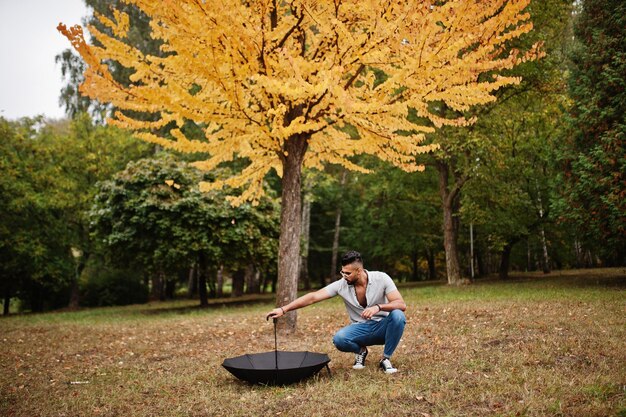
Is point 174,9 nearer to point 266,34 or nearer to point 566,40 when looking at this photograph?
point 266,34

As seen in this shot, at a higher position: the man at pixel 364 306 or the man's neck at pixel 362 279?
the man's neck at pixel 362 279

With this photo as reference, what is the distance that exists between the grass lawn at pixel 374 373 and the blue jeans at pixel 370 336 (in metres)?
0.27

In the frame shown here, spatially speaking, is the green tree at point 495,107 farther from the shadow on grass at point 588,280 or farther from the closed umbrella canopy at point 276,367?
the closed umbrella canopy at point 276,367

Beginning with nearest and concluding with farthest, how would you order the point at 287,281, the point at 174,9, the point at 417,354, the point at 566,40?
the point at 417,354 < the point at 174,9 < the point at 287,281 < the point at 566,40

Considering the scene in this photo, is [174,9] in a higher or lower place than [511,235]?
higher

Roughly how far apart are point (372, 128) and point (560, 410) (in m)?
4.62

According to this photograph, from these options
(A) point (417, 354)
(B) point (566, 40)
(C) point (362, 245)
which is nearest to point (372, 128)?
(A) point (417, 354)

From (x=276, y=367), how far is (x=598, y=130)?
11.1 m

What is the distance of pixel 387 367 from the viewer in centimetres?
449

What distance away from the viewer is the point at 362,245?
82.8ft

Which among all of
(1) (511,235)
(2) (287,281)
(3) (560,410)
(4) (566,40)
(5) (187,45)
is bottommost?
(3) (560,410)

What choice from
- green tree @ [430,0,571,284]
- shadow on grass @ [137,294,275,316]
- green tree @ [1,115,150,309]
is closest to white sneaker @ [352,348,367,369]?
green tree @ [430,0,571,284]

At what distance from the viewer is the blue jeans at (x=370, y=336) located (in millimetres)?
4488

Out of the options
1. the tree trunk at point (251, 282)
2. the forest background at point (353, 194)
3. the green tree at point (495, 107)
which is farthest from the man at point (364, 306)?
the tree trunk at point (251, 282)
